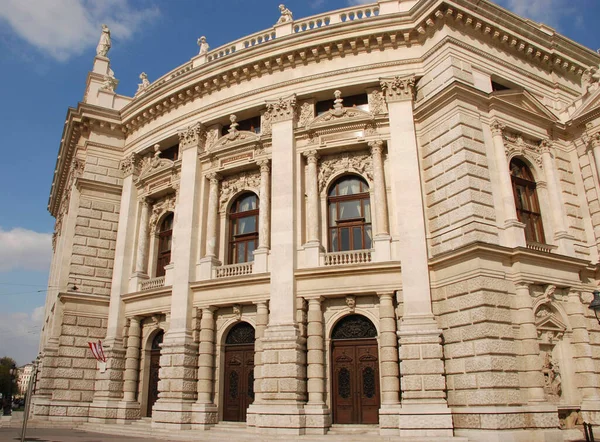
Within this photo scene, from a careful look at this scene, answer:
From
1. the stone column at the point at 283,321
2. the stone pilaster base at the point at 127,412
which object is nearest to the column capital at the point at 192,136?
the stone column at the point at 283,321

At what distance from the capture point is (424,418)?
57.6 feet

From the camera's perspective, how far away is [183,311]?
2327 centimetres

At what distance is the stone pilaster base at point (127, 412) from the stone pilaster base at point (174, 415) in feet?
9.24

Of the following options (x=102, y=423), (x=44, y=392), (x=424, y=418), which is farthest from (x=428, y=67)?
(x=44, y=392)

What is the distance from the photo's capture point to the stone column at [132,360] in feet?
82.4

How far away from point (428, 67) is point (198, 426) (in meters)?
17.7

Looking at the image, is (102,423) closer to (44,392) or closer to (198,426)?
(44,392)

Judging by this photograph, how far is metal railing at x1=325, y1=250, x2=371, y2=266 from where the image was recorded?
20.9 metres

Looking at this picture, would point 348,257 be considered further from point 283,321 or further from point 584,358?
point 584,358

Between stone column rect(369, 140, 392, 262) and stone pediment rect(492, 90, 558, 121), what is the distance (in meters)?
5.06

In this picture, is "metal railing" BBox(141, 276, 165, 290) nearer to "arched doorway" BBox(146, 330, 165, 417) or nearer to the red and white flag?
"arched doorway" BBox(146, 330, 165, 417)

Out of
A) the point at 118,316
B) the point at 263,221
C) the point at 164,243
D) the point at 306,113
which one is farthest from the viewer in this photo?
the point at 164,243

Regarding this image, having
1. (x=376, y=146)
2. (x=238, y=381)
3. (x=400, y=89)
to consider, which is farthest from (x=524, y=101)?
(x=238, y=381)

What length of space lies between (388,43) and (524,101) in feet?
20.7
